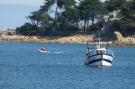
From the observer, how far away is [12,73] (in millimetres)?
77750

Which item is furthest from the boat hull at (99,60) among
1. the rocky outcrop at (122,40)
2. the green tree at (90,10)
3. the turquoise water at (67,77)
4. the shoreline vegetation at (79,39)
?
the green tree at (90,10)

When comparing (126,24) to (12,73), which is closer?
(12,73)

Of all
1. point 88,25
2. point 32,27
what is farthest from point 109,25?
point 32,27

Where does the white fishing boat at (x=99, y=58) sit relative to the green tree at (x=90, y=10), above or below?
below

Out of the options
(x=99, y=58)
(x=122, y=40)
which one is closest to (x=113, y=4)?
(x=122, y=40)

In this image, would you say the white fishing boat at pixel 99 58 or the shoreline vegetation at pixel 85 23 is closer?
the white fishing boat at pixel 99 58

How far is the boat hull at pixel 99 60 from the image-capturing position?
294 feet

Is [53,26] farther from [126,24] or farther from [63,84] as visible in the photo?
[63,84]

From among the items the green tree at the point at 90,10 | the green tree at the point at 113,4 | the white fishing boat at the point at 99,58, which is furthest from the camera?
the green tree at the point at 90,10

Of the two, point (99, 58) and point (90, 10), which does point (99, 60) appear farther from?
point (90, 10)

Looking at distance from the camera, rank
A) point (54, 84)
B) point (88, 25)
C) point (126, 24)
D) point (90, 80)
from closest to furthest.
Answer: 1. point (54, 84)
2. point (90, 80)
3. point (126, 24)
4. point (88, 25)

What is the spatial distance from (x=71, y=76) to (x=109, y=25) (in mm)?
108296

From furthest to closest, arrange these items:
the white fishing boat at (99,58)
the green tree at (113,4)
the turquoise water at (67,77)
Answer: the green tree at (113,4), the white fishing boat at (99,58), the turquoise water at (67,77)

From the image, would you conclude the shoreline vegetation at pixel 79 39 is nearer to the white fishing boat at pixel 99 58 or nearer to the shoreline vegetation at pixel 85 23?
the shoreline vegetation at pixel 85 23
